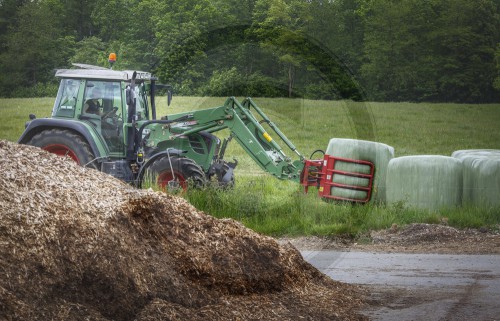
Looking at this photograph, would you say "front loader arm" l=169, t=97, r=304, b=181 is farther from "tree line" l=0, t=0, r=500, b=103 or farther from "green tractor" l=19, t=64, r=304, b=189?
"tree line" l=0, t=0, r=500, b=103

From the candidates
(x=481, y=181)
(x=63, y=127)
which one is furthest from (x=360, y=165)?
(x=63, y=127)

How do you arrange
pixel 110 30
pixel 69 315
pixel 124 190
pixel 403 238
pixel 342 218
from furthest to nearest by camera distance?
pixel 110 30
pixel 342 218
pixel 403 238
pixel 124 190
pixel 69 315

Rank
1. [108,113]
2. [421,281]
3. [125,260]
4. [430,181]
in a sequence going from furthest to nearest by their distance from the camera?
[108,113]
[430,181]
[421,281]
[125,260]

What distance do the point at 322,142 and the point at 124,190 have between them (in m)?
19.3

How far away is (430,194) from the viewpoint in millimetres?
14312

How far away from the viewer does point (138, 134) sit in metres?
14.9

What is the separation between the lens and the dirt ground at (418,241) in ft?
39.9

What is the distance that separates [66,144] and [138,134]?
123 cm

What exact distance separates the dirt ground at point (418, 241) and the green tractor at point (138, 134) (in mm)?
2593

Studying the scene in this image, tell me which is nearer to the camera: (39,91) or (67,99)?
(67,99)

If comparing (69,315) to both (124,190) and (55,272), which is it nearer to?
(55,272)

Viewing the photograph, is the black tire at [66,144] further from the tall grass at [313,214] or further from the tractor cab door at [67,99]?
the tall grass at [313,214]

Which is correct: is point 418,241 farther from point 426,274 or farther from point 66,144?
point 66,144

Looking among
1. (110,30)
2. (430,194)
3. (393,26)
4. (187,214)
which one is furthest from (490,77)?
(187,214)
